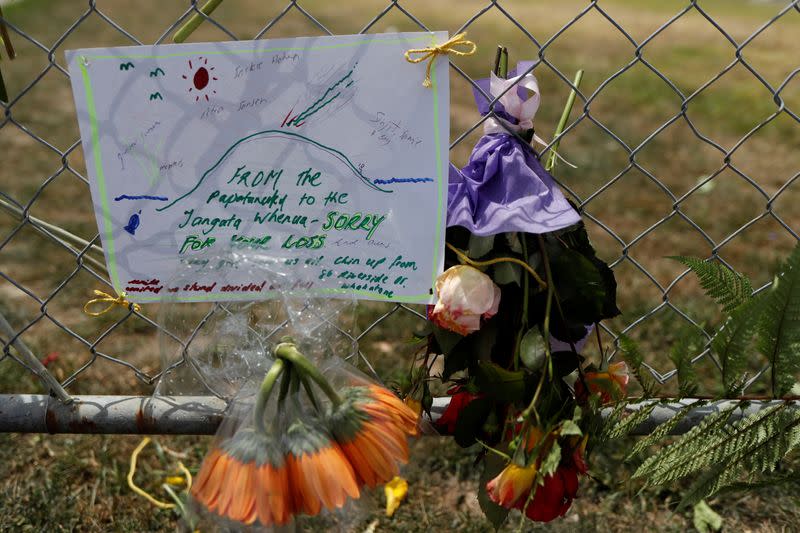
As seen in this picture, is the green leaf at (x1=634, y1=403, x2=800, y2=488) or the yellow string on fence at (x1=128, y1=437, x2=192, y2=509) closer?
Result: the green leaf at (x1=634, y1=403, x2=800, y2=488)

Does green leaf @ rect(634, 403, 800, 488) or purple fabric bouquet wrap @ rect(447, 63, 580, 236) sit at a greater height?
purple fabric bouquet wrap @ rect(447, 63, 580, 236)

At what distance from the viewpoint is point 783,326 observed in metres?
1.15

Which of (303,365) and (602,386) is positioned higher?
(303,365)

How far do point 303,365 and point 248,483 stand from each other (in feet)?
0.52

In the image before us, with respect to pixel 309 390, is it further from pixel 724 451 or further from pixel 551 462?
pixel 724 451

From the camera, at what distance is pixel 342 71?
1.21 m

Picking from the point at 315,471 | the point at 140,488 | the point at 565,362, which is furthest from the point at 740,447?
the point at 140,488

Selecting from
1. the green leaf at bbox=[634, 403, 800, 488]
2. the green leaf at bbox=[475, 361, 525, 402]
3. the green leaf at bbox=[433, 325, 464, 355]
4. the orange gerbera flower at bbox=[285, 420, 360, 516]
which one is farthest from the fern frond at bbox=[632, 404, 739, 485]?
the orange gerbera flower at bbox=[285, 420, 360, 516]

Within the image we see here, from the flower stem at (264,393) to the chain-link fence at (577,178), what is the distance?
206mm

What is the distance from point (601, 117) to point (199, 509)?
3.42 m

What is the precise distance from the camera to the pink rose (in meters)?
1.12

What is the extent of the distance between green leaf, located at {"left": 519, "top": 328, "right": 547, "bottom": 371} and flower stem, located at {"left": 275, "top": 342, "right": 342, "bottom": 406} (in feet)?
0.90

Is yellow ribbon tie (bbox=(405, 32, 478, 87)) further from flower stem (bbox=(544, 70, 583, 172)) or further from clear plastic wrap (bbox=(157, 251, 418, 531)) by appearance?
clear plastic wrap (bbox=(157, 251, 418, 531))

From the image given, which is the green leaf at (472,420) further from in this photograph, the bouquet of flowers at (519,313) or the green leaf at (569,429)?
the green leaf at (569,429)
